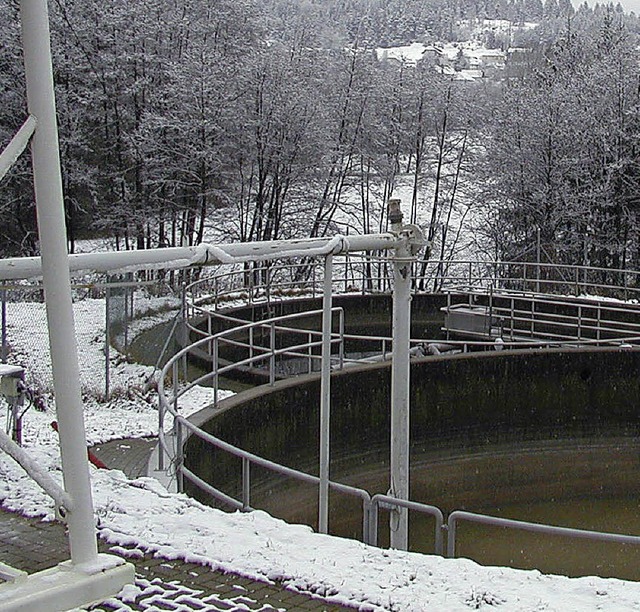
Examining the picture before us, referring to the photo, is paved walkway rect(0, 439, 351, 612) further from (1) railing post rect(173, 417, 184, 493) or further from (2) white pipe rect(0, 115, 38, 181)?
(2) white pipe rect(0, 115, 38, 181)

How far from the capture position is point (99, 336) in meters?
17.6

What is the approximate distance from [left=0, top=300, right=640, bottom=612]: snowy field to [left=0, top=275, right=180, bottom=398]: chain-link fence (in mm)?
5099

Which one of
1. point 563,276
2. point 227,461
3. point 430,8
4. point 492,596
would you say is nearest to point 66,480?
point 492,596

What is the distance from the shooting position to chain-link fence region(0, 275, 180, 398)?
13789mm

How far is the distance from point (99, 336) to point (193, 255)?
11.9 m

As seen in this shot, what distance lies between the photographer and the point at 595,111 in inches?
1404

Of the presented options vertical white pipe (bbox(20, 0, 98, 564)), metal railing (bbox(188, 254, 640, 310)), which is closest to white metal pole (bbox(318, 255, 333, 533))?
vertical white pipe (bbox(20, 0, 98, 564))

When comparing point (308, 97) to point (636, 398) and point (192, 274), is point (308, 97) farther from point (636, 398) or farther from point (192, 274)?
point (636, 398)

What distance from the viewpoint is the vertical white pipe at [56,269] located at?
3607 mm

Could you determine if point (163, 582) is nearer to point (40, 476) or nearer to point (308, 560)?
point (308, 560)

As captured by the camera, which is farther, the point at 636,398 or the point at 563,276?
the point at 563,276

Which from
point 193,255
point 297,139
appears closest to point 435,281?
point 297,139

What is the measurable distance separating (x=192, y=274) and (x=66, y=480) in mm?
23586

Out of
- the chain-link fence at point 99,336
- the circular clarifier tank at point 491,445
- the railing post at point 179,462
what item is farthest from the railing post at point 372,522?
the chain-link fence at point 99,336
